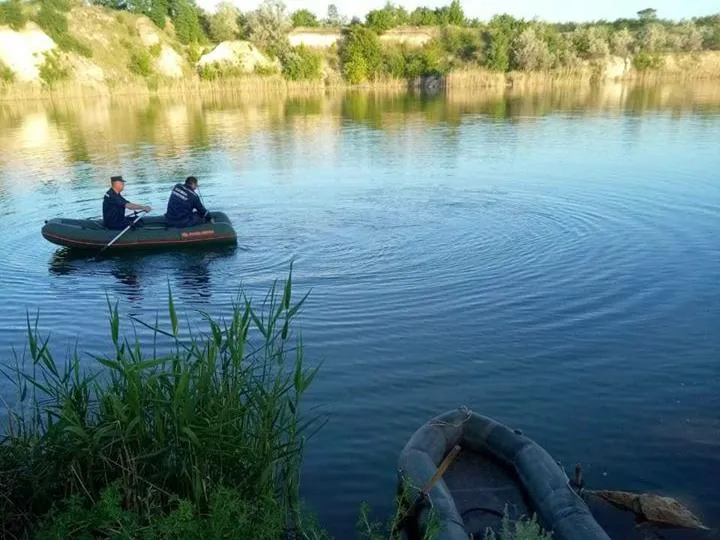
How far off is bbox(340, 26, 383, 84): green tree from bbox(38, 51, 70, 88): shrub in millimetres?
28869

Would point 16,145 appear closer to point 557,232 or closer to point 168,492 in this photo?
point 557,232

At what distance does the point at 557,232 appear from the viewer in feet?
47.6

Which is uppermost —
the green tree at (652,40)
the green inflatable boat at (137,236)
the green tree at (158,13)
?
the green tree at (158,13)

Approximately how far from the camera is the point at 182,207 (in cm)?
1370

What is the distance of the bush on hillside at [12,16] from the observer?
55875 millimetres

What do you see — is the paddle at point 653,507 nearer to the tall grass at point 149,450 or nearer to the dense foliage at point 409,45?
the tall grass at point 149,450

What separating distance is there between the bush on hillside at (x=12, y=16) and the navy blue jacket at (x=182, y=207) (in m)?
55.3

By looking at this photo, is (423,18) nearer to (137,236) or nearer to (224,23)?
(224,23)

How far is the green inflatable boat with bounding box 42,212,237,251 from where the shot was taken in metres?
13.3

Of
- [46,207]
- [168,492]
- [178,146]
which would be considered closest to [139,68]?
[178,146]

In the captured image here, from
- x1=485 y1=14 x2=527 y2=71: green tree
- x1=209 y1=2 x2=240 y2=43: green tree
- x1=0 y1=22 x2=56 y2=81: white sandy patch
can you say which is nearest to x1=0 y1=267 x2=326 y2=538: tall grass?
x1=0 y1=22 x2=56 y2=81: white sandy patch

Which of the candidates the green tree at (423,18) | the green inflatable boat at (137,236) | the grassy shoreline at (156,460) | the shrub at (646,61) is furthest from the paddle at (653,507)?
the green tree at (423,18)

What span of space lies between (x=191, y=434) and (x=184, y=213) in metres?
10.1

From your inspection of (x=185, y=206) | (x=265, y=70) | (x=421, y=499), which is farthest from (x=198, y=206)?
(x=265, y=70)
